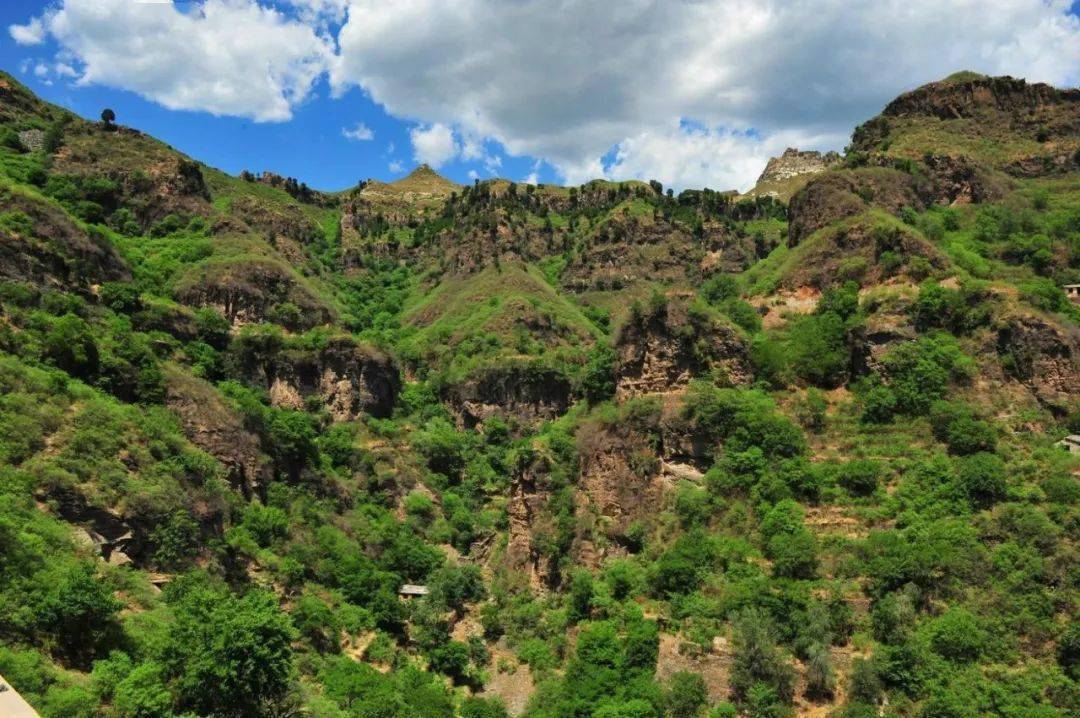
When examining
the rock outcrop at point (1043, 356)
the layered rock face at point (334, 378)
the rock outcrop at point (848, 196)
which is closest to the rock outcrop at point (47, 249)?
the layered rock face at point (334, 378)

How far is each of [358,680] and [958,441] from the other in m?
35.3

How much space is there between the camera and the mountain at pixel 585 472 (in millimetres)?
33344

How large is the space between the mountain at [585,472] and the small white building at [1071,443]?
46cm

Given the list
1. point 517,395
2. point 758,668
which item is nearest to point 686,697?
point 758,668

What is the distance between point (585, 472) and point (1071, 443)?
29.0 meters

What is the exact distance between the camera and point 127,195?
85938mm

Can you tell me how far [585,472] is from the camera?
53438 mm

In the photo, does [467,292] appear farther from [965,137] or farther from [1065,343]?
[1065,343]

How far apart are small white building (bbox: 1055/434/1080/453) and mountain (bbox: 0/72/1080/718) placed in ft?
1.50

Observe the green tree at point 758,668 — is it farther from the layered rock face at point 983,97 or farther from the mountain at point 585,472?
the layered rock face at point 983,97

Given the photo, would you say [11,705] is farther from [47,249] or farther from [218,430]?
[47,249]

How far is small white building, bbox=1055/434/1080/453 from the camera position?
4131cm

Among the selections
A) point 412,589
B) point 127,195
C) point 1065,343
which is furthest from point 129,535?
point 127,195

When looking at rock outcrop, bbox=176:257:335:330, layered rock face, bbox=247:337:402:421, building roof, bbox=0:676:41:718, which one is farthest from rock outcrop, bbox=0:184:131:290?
building roof, bbox=0:676:41:718
